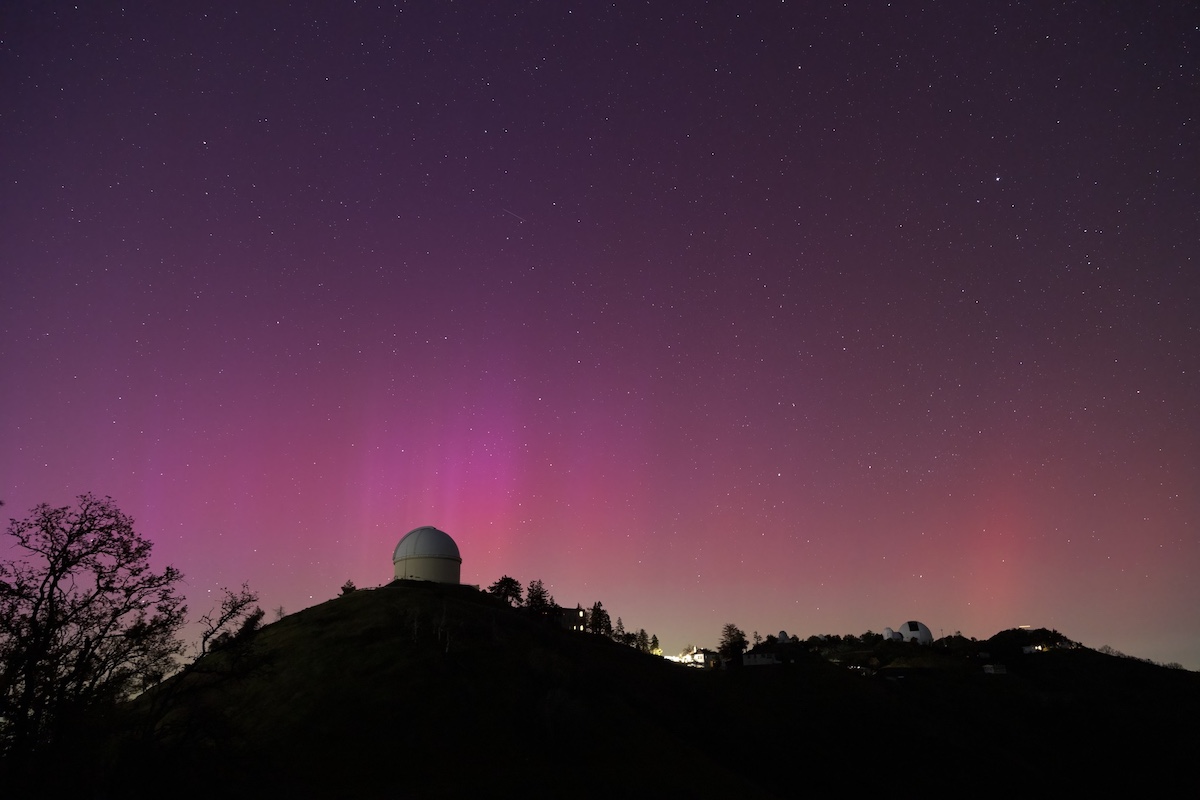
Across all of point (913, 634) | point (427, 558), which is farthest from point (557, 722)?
point (913, 634)

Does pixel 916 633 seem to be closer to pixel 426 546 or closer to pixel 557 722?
pixel 426 546

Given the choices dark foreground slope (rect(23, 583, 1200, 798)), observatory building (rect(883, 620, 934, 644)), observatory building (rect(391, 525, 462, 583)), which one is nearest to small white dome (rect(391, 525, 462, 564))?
observatory building (rect(391, 525, 462, 583))

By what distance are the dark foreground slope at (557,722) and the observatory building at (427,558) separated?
698 centimetres

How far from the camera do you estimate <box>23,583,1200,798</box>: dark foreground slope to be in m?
33.7

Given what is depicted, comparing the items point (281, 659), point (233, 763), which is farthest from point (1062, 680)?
point (233, 763)

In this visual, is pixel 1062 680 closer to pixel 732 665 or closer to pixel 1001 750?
pixel 1001 750

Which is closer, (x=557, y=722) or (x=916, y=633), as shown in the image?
(x=557, y=722)

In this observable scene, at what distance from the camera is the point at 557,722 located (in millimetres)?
47219

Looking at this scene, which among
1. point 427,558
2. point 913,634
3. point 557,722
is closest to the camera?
point 557,722

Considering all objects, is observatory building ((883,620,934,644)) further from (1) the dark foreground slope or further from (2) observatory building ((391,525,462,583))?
(2) observatory building ((391,525,462,583))

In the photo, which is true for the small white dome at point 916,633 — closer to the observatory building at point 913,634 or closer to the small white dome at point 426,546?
the observatory building at point 913,634

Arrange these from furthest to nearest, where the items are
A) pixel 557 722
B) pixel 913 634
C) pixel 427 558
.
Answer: pixel 913 634 < pixel 427 558 < pixel 557 722

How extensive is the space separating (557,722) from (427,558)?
6020 centimetres

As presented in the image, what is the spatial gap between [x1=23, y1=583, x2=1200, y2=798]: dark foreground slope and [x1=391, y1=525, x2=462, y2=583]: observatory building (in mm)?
6983
